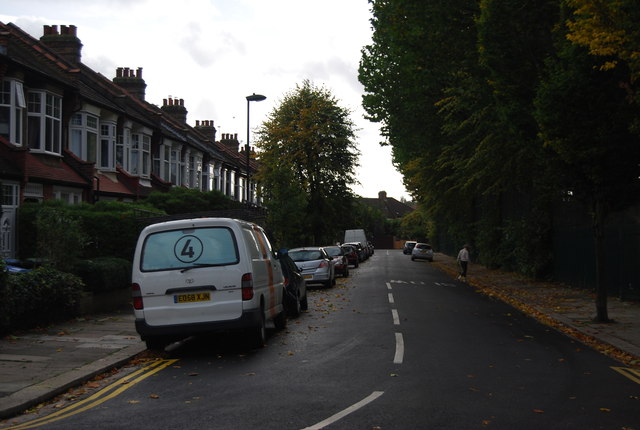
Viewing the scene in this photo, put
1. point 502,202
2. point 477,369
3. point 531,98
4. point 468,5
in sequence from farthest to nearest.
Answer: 1. point 502,202
2. point 468,5
3. point 531,98
4. point 477,369

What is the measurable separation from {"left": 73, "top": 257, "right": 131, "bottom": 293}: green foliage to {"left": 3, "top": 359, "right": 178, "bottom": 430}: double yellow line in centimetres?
611

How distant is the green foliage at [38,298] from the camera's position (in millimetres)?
11828

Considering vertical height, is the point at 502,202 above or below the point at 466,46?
below

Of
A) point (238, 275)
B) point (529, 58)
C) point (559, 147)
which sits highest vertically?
point (529, 58)

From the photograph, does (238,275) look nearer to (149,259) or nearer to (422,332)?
(149,259)

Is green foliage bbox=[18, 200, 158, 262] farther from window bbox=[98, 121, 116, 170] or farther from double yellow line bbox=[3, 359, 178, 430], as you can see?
window bbox=[98, 121, 116, 170]

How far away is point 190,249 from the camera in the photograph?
1049 centimetres

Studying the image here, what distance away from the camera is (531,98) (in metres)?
14.9

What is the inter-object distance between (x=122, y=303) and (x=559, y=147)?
36.7 feet

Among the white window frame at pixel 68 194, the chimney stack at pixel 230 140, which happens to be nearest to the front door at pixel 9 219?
the white window frame at pixel 68 194

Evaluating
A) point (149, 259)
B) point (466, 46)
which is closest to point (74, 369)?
point (149, 259)

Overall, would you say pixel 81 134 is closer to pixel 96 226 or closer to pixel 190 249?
pixel 96 226

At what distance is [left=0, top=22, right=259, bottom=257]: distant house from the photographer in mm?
22141

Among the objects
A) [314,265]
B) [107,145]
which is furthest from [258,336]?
[107,145]
